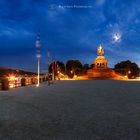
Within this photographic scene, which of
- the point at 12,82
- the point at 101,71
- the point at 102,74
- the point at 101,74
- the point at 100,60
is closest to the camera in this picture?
the point at 12,82

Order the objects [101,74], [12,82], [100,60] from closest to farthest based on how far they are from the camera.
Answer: [12,82]
[101,74]
[100,60]

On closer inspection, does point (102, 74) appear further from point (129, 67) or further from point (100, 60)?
point (129, 67)

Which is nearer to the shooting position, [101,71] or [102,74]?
[102,74]

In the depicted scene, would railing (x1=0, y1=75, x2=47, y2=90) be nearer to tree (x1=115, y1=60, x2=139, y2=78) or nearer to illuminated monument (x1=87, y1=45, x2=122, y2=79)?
illuminated monument (x1=87, y1=45, x2=122, y2=79)

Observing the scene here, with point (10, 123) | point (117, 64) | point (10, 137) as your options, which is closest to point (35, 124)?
point (10, 123)

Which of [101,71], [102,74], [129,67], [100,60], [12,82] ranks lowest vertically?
[12,82]

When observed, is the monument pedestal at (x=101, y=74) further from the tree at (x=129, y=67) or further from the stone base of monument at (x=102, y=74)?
the tree at (x=129, y=67)

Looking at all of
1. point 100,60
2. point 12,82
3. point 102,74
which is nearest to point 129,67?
point 100,60

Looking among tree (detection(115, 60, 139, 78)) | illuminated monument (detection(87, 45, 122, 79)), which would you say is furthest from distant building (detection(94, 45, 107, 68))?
tree (detection(115, 60, 139, 78))

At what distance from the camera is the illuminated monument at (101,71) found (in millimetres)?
105675

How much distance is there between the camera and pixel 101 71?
11250 centimetres

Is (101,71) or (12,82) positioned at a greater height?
(101,71)

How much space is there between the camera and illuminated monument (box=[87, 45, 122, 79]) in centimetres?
10568

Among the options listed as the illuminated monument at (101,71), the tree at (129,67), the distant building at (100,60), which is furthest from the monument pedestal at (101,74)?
the tree at (129,67)
